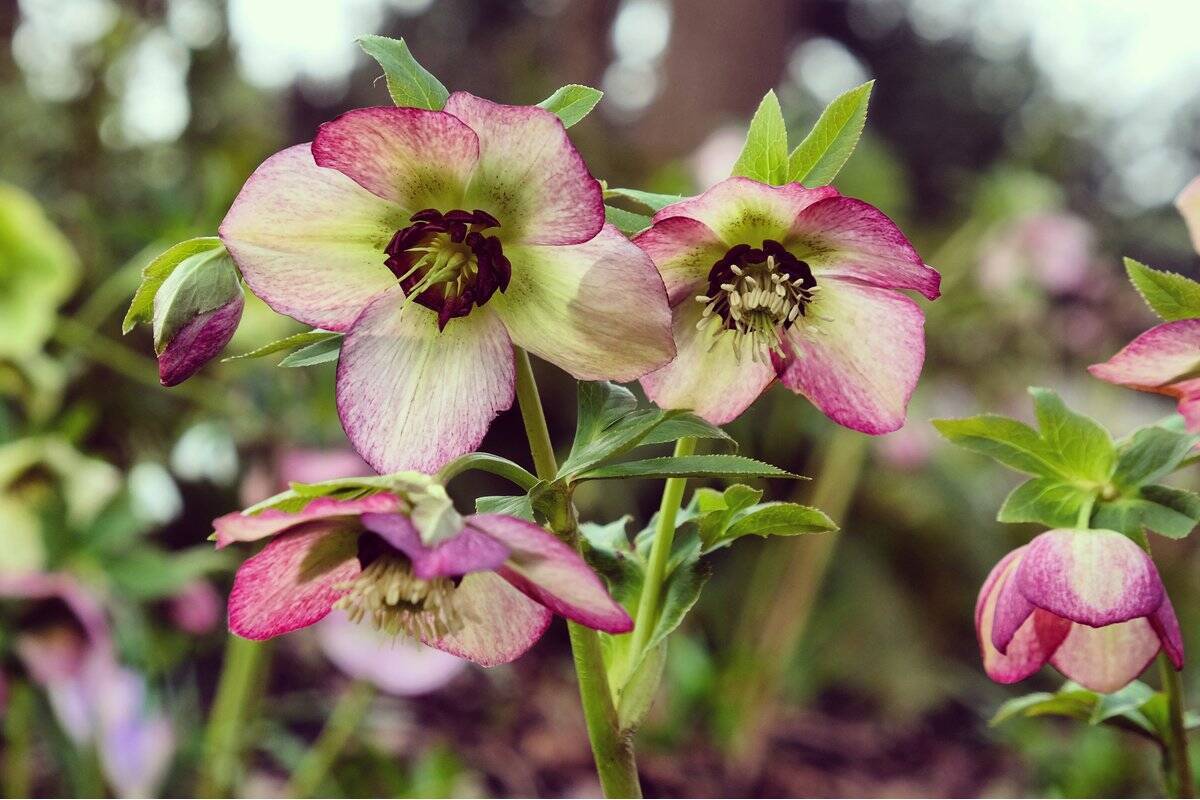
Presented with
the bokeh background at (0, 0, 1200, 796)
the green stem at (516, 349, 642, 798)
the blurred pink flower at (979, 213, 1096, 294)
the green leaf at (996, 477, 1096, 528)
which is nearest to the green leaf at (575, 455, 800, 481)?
the green stem at (516, 349, 642, 798)

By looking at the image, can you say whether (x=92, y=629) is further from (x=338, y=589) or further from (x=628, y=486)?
(x=628, y=486)

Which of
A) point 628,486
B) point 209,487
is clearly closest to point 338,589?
point 209,487

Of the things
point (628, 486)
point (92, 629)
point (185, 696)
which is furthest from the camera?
point (628, 486)

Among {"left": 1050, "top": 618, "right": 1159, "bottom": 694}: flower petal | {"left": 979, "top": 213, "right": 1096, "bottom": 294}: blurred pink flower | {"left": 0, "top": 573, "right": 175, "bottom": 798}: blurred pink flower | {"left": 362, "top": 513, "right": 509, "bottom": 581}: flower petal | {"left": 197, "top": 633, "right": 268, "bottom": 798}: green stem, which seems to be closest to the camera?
{"left": 362, "top": 513, "right": 509, "bottom": 581}: flower petal

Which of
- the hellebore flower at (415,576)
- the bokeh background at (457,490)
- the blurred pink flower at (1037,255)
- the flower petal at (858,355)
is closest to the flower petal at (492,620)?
the hellebore flower at (415,576)

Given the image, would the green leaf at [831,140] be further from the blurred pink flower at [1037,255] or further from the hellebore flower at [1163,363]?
the blurred pink flower at [1037,255]

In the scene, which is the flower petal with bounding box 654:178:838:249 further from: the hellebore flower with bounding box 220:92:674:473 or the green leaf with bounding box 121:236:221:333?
the green leaf with bounding box 121:236:221:333
